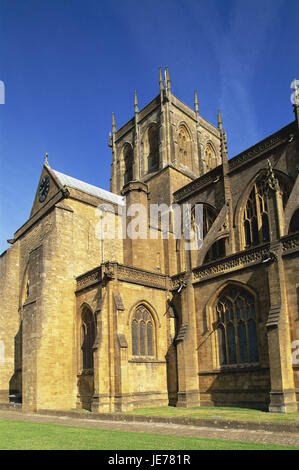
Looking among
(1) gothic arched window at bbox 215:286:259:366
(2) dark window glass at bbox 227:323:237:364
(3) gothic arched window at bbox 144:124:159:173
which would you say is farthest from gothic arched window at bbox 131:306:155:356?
(3) gothic arched window at bbox 144:124:159:173

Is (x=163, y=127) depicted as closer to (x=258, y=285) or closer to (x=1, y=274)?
(x=1, y=274)

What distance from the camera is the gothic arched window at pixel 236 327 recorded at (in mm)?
18344

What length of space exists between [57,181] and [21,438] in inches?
736

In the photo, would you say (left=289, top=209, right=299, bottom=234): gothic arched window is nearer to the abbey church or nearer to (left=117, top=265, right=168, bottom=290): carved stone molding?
the abbey church

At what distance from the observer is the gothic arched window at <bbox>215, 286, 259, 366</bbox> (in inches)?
722

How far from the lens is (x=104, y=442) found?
1020 cm

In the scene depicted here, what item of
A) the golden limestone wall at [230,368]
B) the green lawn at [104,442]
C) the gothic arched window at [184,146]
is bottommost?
the green lawn at [104,442]

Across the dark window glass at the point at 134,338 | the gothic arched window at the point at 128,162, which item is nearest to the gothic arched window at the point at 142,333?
the dark window glass at the point at 134,338

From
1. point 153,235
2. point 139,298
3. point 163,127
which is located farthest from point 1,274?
point 163,127

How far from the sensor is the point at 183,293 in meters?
21.3

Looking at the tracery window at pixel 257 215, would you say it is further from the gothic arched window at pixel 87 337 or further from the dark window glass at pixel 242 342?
the gothic arched window at pixel 87 337

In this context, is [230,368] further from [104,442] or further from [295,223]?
[104,442]

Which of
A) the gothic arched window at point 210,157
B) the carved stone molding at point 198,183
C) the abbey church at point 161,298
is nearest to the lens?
the abbey church at point 161,298

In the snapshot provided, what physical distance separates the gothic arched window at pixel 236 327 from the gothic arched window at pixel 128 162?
22.7m
